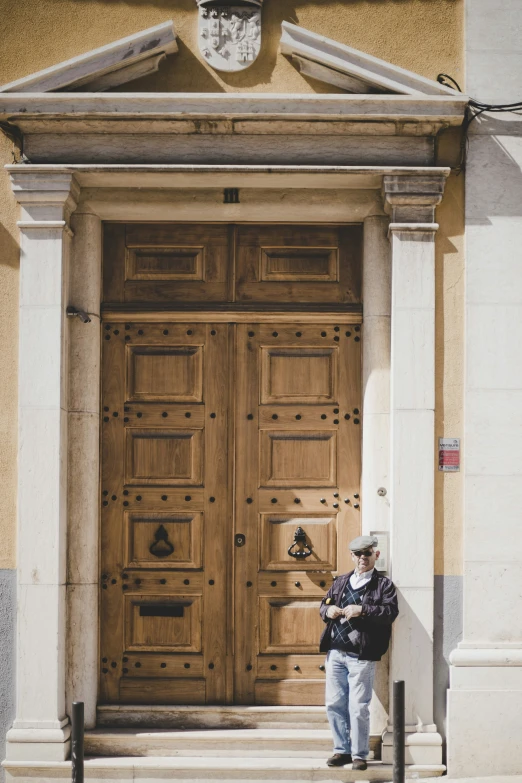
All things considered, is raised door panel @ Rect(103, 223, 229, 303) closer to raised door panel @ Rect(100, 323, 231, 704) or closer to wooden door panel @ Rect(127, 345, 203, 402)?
raised door panel @ Rect(100, 323, 231, 704)

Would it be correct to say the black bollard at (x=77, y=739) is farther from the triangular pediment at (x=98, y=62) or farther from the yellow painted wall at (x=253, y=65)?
the triangular pediment at (x=98, y=62)

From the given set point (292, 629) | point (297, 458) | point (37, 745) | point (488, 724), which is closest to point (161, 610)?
point (292, 629)

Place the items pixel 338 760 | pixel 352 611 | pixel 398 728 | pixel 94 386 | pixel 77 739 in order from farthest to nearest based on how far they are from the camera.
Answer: pixel 94 386
pixel 338 760
pixel 352 611
pixel 398 728
pixel 77 739

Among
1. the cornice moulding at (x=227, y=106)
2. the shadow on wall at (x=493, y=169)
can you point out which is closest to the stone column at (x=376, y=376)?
the shadow on wall at (x=493, y=169)

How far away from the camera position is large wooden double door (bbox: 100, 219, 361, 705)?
7410 millimetres

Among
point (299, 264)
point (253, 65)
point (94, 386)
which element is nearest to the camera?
point (253, 65)

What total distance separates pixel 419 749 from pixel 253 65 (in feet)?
16.5

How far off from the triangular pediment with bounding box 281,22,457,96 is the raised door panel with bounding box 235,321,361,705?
1884 millimetres

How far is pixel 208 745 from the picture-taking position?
7.07 m

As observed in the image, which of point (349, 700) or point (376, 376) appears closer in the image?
point (349, 700)

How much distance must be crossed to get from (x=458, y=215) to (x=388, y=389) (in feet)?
4.47

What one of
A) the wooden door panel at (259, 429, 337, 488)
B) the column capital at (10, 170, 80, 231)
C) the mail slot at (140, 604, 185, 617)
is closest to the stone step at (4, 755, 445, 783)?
the mail slot at (140, 604, 185, 617)

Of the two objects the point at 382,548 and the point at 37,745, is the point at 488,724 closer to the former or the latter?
the point at 382,548

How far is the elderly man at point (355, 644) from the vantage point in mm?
6609
